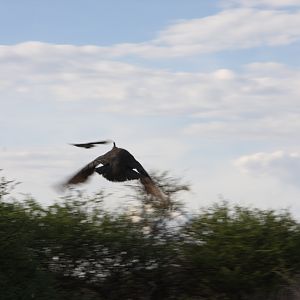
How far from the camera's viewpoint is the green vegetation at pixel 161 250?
14.5m

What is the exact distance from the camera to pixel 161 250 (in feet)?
49.6

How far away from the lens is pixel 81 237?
14.5 metres

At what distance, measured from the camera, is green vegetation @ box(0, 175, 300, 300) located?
→ 47.5 feet

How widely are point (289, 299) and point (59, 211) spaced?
4304 millimetres

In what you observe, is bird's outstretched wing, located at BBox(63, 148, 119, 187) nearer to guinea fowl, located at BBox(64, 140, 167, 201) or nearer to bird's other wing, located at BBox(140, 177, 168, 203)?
guinea fowl, located at BBox(64, 140, 167, 201)

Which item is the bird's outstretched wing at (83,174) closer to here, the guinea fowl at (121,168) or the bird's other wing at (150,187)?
the guinea fowl at (121,168)

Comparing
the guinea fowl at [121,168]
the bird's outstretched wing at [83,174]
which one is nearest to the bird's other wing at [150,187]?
the guinea fowl at [121,168]

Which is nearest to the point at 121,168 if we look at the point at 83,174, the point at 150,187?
the point at 150,187

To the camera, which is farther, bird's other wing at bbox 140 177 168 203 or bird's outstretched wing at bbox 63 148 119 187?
bird's outstretched wing at bbox 63 148 119 187

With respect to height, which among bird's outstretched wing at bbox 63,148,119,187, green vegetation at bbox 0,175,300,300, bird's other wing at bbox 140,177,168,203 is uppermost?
bird's outstretched wing at bbox 63,148,119,187

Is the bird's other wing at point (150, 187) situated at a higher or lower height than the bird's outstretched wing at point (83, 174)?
lower

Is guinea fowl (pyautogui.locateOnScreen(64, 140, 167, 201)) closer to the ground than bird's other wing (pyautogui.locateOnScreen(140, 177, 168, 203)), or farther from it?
farther from it

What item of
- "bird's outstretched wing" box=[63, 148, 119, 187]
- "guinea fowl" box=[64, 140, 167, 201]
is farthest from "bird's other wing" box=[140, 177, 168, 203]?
"bird's outstretched wing" box=[63, 148, 119, 187]

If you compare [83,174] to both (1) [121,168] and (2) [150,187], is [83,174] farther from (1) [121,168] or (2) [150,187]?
(2) [150,187]
